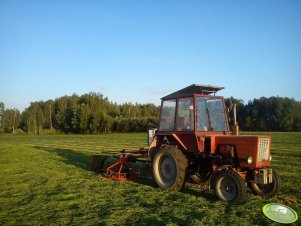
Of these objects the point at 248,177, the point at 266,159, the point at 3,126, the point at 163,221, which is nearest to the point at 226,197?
the point at 248,177

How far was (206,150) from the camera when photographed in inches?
326

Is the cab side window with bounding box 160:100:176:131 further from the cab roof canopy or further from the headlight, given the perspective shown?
the headlight

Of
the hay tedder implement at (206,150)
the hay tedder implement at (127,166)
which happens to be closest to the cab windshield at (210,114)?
Answer: the hay tedder implement at (206,150)

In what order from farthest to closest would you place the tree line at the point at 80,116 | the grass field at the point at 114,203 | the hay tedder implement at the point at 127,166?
the tree line at the point at 80,116 < the hay tedder implement at the point at 127,166 < the grass field at the point at 114,203

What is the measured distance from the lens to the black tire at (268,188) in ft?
25.4

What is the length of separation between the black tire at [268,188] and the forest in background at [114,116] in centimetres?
5384

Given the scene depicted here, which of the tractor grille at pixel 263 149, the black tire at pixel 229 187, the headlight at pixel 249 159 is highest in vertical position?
the tractor grille at pixel 263 149

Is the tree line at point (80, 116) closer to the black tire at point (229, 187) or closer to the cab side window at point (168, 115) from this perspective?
the cab side window at point (168, 115)

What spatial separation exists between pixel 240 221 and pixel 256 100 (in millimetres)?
72805

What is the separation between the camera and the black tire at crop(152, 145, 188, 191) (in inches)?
323

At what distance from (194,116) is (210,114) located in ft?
2.02

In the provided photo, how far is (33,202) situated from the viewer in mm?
7324

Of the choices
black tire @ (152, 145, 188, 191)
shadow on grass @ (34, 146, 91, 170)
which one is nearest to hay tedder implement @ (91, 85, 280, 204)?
black tire @ (152, 145, 188, 191)

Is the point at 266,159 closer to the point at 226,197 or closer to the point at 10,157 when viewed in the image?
the point at 226,197
